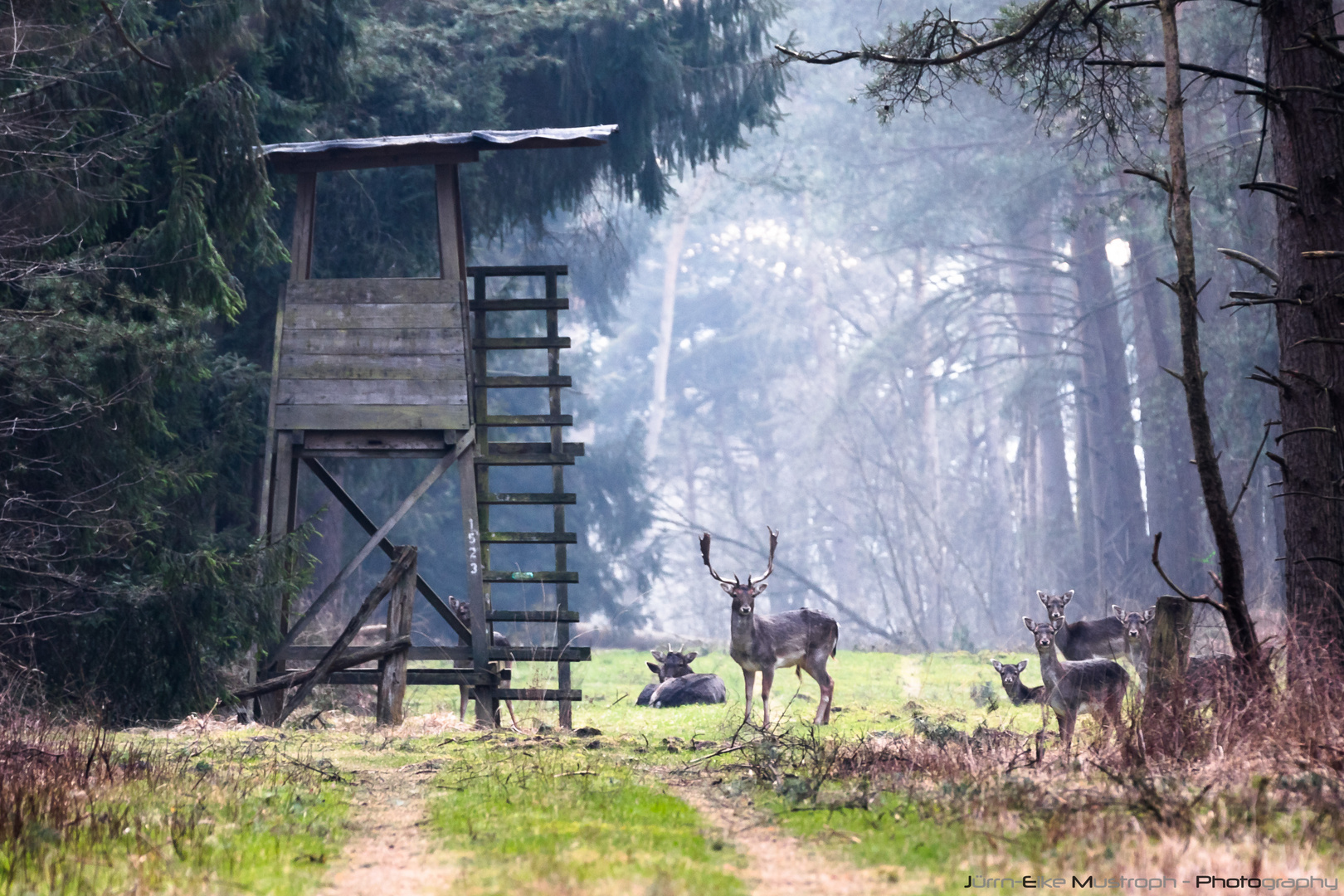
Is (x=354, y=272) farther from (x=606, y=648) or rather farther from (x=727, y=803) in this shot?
(x=606, y=648)

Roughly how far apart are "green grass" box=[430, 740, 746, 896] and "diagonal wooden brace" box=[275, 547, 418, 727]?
346 cm

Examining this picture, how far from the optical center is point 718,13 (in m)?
25.6

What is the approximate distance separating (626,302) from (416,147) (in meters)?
53.9

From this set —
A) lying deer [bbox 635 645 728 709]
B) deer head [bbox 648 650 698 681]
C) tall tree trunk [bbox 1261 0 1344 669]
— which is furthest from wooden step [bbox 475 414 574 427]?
tall tree trunk [bbox 1261 0 1344 669]

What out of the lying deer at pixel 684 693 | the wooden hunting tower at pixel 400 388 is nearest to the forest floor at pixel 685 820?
the wooden hunting tower at pixel 400 388

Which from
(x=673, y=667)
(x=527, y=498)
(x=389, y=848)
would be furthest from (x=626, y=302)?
(x=389, y=848)

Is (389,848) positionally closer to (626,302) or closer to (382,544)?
(382,544)

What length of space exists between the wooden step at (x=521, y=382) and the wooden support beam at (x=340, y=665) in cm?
331

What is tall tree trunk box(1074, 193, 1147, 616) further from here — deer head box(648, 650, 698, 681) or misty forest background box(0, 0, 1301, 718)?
deer head box(648, 650, 698, 681)

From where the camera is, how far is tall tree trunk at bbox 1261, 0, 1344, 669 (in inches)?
392

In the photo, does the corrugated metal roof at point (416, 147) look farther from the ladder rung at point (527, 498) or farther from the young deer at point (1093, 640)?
the young deer at point (1093, 640)

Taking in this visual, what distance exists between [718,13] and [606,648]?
795 inches

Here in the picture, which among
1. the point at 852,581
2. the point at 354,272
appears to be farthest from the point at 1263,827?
the point at 852,581

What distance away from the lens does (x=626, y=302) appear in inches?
2657
